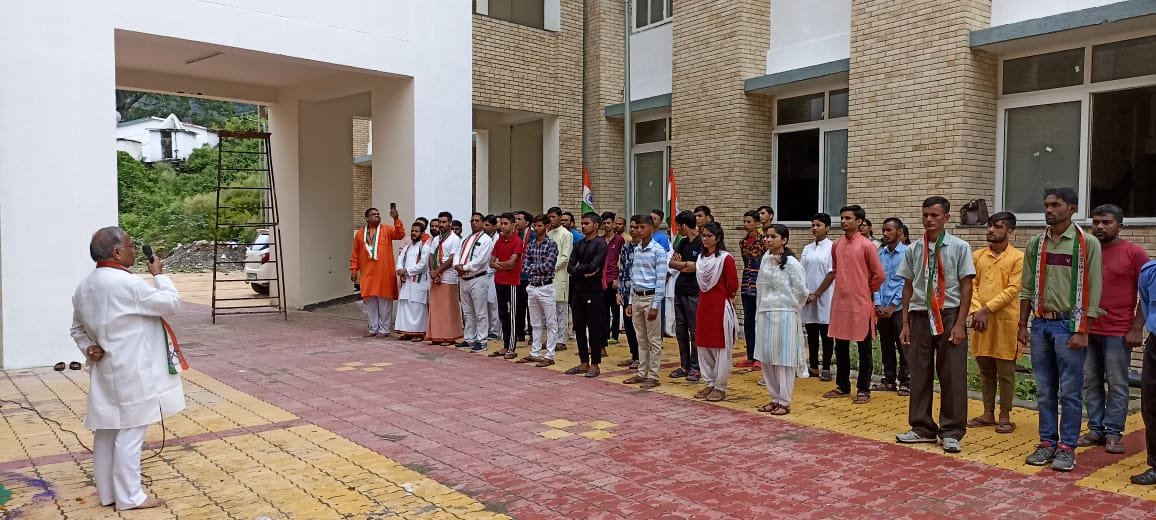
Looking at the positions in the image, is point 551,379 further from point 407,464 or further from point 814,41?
point 814,41

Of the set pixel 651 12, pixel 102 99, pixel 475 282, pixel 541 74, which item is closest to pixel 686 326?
pixel 475 282

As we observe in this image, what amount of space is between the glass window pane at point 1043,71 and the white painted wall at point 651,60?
566 cm

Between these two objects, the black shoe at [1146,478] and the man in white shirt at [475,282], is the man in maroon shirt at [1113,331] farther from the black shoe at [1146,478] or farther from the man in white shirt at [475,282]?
the man in white shirt at [475,282]

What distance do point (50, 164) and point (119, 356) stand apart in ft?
18.0

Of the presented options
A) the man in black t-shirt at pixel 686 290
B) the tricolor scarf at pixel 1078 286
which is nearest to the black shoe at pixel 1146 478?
the tricolor scarf at pixel 1078 286

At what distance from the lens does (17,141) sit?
8891mm

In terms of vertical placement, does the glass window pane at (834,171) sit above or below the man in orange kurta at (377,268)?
above

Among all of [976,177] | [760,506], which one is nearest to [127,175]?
[976,177]

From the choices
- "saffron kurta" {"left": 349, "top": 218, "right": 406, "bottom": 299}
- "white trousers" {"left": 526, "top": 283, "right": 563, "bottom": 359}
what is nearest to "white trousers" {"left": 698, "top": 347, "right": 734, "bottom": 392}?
"white trousers" {"left": 526, "top": 283, "right": 563, "bottom": 359}

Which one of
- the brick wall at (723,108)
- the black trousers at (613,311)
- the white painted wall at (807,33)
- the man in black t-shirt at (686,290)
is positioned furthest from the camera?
the brick wall at (723,108)

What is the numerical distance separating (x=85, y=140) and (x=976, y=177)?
Result: 10.3m

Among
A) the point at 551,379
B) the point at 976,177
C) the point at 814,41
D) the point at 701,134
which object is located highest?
the point at 814,41

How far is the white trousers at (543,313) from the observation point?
32.3 ft

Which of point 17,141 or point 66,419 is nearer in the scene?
point 66,419
